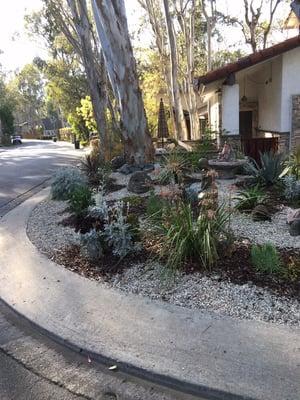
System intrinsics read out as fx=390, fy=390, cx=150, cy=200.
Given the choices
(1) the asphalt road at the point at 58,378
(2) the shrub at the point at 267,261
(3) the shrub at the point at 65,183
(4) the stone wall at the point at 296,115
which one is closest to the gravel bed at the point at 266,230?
(2) the shrub at the point at 267,261

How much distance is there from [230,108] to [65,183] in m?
5.49

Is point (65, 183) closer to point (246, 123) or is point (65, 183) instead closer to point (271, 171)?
point (271, 171)

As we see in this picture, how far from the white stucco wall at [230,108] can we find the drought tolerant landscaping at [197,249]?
16.7ft

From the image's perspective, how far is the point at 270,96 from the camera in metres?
12.8

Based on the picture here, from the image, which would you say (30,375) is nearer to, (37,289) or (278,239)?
(37,289)

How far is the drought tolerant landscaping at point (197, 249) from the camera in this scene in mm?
3717

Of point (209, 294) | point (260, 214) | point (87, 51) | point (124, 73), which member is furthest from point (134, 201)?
point (87, 51)

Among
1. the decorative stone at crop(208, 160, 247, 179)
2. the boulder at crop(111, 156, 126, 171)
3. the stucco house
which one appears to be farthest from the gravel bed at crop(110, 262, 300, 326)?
the boulder at crop(111, 156, 126, 171)

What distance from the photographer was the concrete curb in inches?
103

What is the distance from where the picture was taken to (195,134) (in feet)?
67.5

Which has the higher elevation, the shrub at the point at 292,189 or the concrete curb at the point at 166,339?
the shrub at the point at 292,189

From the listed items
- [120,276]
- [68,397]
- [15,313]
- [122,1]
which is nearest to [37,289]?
[15,313]

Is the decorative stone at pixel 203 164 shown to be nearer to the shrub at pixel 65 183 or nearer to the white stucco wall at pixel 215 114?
the shrub at pixel 65 183

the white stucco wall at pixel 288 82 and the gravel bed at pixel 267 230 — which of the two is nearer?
the gravel bed at pixel 267 230
